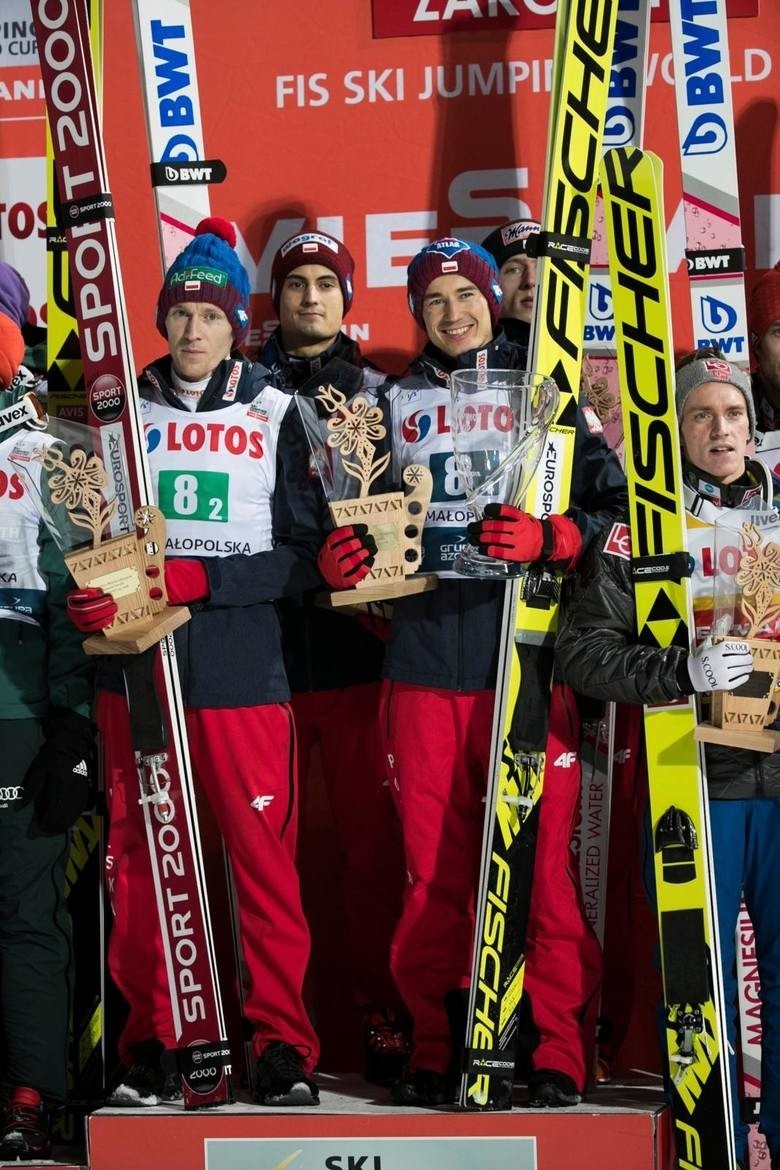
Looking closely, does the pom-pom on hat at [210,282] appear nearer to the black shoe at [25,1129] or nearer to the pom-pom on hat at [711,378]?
the pom-pom on hat at [711,378]

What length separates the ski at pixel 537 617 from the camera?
3205 mm

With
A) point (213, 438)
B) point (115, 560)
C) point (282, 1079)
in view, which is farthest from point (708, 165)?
point (282, 1079)

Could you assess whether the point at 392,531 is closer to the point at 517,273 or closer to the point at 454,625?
the point at 454,625

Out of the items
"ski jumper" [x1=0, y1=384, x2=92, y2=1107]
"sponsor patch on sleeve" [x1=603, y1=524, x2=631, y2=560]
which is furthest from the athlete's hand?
"ski jumper" [x1=0, y1=384, x2=92, y2=1107]

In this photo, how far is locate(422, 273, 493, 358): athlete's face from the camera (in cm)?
344

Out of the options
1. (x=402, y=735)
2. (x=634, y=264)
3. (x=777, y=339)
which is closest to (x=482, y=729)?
(x=402, y=735)

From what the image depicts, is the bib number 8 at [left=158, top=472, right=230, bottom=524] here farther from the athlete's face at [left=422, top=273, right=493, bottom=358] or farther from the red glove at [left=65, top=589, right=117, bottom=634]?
the athlete's face at [left=422, top=273, right=493, bottom=358]

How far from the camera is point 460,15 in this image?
4453mm

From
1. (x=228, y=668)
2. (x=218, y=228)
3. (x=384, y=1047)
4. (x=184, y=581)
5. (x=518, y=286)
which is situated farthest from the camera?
(x=518, y=286)

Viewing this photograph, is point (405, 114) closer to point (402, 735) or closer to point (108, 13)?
point (108, 13)

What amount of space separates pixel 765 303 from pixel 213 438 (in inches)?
60.3

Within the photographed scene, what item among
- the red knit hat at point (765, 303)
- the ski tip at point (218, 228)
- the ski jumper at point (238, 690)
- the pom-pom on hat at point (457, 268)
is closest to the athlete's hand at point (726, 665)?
the ski jumper at point (238, 690)

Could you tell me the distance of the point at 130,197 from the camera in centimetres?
458

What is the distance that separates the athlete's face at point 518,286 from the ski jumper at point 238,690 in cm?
86
